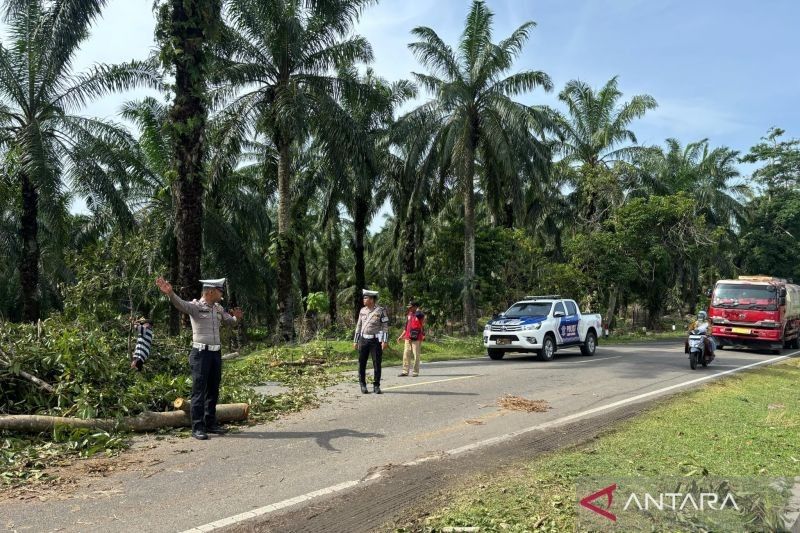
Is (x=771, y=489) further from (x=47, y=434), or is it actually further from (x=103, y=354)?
(x=103, y=354)

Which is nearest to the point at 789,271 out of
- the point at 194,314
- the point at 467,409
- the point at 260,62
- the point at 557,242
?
the point at 557,242

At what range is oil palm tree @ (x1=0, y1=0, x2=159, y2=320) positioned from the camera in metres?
16.5

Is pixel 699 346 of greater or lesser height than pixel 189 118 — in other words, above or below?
below

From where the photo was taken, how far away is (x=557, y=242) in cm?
4106

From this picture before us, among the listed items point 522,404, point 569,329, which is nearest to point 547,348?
point 569,329

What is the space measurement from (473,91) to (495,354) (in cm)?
1163

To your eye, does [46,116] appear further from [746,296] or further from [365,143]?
[746,296]

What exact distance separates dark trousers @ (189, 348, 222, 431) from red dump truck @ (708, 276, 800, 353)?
69.1 feet

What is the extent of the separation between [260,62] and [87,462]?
16864 millimetres

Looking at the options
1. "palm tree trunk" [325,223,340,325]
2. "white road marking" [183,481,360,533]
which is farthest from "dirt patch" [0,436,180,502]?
"palm tree trunk" [325,223,340,325]

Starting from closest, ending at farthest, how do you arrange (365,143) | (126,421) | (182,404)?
(126,421)
(182,404)
(365,143)

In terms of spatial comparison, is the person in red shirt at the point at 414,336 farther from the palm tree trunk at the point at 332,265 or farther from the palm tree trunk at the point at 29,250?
the palm tree trunk at the point at 332,265

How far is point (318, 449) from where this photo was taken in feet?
23.0

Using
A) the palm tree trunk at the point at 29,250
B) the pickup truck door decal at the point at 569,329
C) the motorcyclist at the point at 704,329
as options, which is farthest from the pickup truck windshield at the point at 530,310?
the palm tree trunk at the point at 29,250
